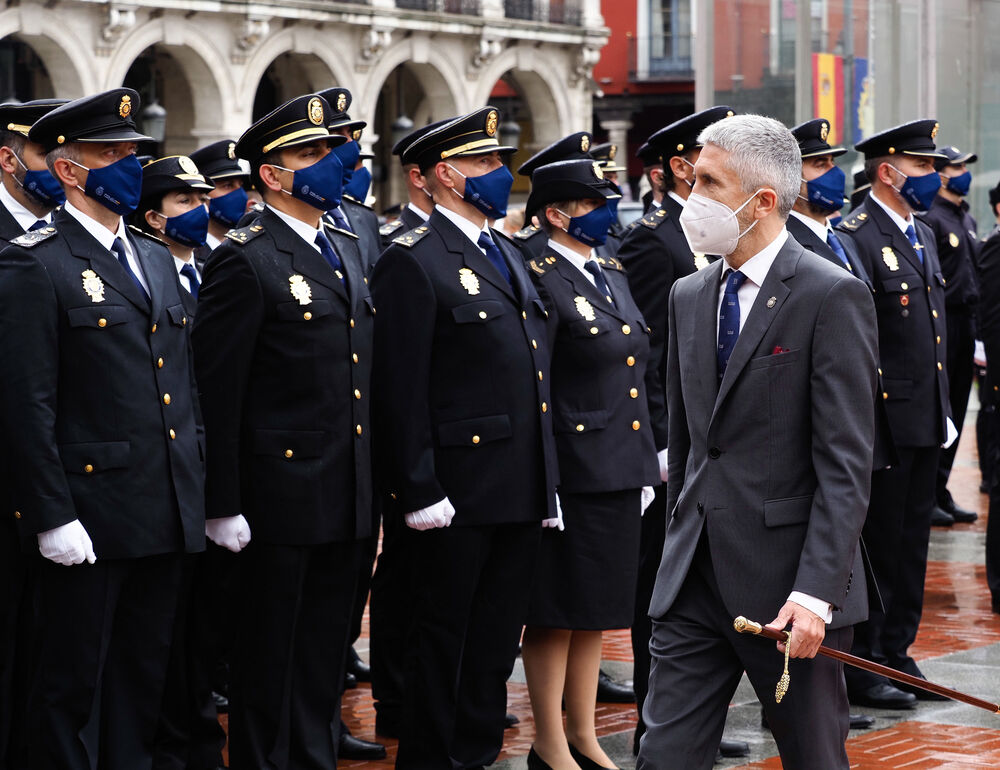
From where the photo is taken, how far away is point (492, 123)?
6152 millimetres

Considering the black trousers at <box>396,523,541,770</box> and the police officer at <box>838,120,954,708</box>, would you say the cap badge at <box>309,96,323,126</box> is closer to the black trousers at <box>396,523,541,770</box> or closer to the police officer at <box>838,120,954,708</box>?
the black trousers at <box>396,523,541,770</box>

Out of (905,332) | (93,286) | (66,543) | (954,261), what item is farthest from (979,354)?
(66,543)

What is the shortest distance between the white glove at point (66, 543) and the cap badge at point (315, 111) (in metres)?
1.63

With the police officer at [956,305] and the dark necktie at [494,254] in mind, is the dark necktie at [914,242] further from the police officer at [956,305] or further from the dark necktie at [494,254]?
the police officer at [956,305]

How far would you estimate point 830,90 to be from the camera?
16391mm

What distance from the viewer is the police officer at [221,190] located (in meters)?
7.97

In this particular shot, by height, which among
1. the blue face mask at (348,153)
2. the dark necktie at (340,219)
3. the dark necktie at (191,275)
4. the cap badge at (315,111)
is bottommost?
the dark necktie at (191,275)

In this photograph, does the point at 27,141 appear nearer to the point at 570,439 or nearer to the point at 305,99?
the point at 305,99

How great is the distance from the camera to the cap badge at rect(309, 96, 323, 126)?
5.88 m

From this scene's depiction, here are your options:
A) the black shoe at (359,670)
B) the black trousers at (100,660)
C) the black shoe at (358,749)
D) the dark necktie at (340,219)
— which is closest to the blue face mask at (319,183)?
the black trousers at (100,660)

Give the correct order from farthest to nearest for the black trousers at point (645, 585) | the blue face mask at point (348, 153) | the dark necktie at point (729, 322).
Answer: the blue face mask at point (348, 153) → the black trousers at point (645, 585) → the dark necktie at point (729, 322)

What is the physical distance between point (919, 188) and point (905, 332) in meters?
0.66

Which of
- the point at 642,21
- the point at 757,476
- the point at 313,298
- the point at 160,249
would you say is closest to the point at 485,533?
the point at 313,298

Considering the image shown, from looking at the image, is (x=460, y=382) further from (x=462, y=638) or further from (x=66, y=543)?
(x=66, y=543)
